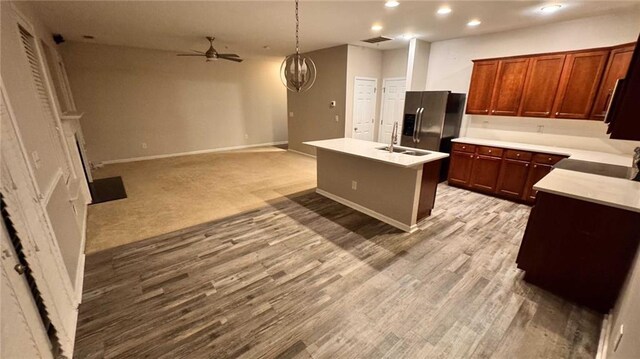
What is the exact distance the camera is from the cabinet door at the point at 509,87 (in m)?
4.04

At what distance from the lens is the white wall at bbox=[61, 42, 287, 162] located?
5812mm

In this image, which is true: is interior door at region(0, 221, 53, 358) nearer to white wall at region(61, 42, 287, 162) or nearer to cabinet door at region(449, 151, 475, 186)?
cabinet door at region(449, 151, 475, 186)

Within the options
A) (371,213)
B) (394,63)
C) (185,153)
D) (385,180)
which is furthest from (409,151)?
(185,153)

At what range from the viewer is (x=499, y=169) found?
415cm

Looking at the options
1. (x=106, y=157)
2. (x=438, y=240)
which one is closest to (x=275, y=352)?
(x=438, y=240)

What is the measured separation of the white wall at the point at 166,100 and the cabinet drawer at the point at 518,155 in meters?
6.61

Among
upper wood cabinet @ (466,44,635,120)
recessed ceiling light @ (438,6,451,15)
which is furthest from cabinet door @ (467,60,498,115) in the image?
recessed ceiling light @ (438,6,451,15)

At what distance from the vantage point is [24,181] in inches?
58.9

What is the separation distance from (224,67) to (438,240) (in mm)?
7231

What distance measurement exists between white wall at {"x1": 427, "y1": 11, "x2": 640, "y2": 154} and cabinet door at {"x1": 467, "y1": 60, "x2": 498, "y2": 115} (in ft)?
1.03

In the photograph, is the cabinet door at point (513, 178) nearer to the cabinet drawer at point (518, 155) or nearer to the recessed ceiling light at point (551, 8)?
the cabinet drawer at point (518, 155)

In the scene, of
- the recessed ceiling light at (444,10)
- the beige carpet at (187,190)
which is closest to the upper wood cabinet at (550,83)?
the recessed ceiling light at (444,10)

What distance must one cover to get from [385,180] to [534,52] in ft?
11.3

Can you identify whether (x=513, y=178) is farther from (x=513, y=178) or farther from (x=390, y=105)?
(x=390, y=105)
